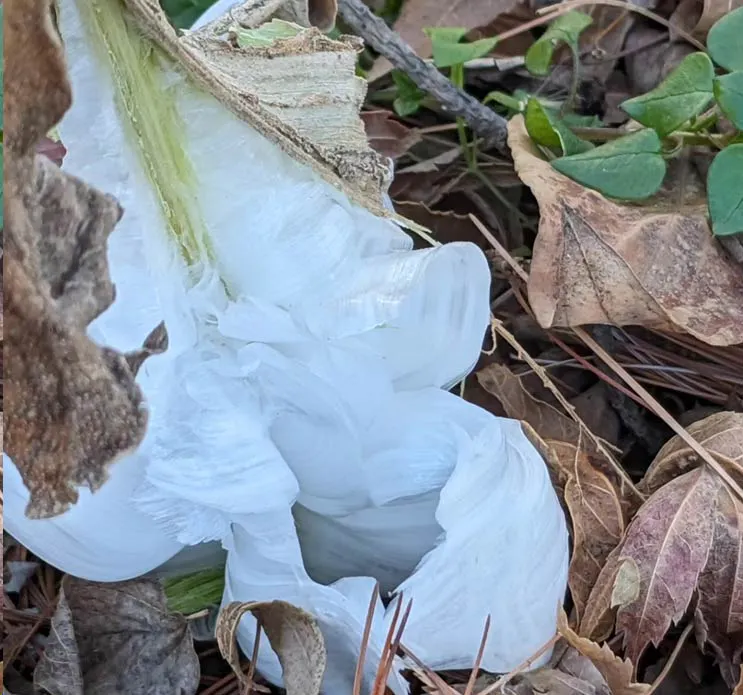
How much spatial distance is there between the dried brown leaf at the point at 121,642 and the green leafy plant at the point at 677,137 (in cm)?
59

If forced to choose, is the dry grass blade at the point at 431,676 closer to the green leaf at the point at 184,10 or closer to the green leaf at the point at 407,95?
the green leaf at the point at 407,95

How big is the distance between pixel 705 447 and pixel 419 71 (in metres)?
0.53

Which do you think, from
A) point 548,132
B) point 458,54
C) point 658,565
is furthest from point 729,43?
point 658,565

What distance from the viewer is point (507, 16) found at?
1249mm

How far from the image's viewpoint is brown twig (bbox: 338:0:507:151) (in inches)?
41.5

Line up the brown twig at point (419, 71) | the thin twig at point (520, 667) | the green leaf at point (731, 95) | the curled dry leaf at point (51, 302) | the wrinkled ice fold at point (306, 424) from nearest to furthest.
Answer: the curled dry leaf at point (51, 302) → the wrinkled ice fold at point (306, 424) → the thin twig at point (520, 667) → the green leaf at point (731, 95) → the brown twig at point (419, 71)

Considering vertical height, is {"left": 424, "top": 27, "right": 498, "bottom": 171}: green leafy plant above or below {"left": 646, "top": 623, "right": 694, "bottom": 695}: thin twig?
above

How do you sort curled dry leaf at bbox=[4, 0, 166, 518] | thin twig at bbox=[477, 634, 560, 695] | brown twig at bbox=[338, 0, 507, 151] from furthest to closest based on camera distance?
brown twig at bbox=[338, 0, 507, 151] < thin twig at bbox=[477, 634, 560, 695] < curled dry leaf at bbox=[4, 0, 166, 518]

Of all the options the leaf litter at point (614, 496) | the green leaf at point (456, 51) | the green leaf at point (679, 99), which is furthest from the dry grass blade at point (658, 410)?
the green leaf at point (456, 51)

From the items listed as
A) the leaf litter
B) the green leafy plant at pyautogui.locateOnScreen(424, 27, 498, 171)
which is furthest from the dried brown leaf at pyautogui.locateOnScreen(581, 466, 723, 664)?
the green leafy plant at pyautogui.locateOnScreen(424, 27, 498, 171)

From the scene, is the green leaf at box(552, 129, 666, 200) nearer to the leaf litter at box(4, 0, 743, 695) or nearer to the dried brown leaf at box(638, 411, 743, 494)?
the leaf litter at box(4, 0, 743, 695)

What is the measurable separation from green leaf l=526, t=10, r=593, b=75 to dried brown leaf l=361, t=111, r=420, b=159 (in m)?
0.17

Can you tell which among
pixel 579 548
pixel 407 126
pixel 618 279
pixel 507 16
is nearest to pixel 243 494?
pixel 579 548

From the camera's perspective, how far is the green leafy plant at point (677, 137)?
0.90 metres
